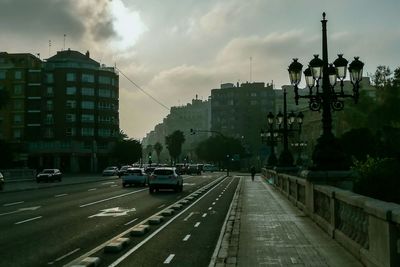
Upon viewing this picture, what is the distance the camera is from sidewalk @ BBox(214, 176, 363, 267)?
1036 cm

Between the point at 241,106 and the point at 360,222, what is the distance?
18326 centimetres

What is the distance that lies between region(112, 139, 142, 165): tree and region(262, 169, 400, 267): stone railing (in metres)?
104

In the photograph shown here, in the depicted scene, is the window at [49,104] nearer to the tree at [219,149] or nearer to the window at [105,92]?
the window at [105,92]

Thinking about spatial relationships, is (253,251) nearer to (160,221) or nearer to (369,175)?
(160,221)

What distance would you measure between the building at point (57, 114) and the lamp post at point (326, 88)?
98.9 meters

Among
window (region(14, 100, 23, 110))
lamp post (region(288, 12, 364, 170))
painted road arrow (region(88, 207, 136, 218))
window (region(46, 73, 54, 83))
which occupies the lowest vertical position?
painted road arrow (region(88, 207, 136, 218))

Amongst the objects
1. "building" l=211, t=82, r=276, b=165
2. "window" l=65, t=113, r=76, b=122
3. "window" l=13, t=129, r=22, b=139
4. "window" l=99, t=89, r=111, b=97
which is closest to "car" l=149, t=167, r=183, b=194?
"window" l=65, t=113, r=76, b=122

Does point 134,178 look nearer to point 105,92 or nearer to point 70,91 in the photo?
point 70,91

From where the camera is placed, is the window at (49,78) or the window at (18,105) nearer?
the window at (49,78)

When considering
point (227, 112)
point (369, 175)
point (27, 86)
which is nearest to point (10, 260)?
point (369, 175)

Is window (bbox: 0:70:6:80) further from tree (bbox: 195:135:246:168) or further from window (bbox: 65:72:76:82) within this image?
tree (bbox: 195:135:246:168)

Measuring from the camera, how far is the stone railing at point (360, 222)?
7.27 m

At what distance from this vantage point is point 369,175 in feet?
70.2

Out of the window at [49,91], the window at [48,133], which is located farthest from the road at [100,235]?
the window at [49,91]
